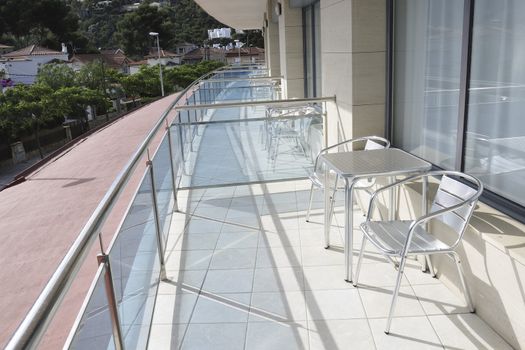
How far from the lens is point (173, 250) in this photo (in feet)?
12.4

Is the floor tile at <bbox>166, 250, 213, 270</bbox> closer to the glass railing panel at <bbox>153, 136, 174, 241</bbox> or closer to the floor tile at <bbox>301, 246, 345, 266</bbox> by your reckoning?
the glass railing panel at <bbox>153, 136, 174, 241</bbox>

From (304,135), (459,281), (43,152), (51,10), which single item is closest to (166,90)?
(43,152)

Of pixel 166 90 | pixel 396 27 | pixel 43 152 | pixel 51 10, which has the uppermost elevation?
pixel 51 10

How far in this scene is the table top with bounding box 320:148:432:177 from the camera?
294cm

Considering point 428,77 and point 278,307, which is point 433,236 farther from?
point 428,77

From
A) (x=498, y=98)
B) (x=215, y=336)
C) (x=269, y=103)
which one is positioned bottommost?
(x=215, y=336)

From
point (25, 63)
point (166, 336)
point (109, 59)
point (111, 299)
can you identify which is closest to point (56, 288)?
point (111, 299)

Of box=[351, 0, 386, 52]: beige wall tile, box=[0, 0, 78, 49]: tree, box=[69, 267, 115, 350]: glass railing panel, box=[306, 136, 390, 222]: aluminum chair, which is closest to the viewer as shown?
box=[69, 267, 115, 350]: glass railing panel

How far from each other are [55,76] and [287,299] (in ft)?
131

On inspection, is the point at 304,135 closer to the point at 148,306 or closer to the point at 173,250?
the point at 173,250

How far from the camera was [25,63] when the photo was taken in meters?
52.7

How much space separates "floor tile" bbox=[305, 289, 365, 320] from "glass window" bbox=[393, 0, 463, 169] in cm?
116

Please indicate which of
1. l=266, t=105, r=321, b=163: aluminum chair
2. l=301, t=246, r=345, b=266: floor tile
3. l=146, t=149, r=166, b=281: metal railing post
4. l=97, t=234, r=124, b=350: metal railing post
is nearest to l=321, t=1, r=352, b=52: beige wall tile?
l=266, t=105, r=321, b=163: aluminum chair

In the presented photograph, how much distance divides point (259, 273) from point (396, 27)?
92.9 inches
